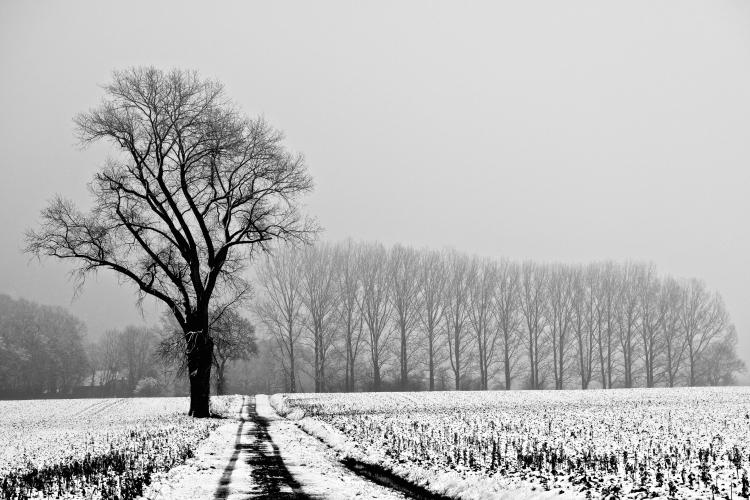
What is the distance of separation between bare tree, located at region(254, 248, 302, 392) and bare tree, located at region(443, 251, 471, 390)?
751 inches

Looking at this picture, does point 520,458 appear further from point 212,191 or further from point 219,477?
point 212,191

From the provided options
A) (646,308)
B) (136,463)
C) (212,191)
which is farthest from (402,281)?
(136,463)

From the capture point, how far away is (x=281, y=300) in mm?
72438

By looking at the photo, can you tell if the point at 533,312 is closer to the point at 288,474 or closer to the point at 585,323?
the point at 585,323

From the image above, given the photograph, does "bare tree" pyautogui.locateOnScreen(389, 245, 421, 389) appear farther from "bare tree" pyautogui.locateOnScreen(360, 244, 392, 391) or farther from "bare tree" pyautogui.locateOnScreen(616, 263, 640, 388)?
"bare tree" pyautogui.locateOnScreen(616, 263, 640, 388)

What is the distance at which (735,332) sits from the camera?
311 ft

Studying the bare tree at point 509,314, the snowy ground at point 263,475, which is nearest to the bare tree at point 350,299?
the bare tree at point 509,314

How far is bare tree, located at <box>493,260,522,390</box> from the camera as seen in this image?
78.4 m

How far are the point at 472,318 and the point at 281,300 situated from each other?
81.1 feet

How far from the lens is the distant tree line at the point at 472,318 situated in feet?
242

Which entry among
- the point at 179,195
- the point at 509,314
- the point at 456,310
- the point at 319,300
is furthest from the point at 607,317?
the point at 179,195

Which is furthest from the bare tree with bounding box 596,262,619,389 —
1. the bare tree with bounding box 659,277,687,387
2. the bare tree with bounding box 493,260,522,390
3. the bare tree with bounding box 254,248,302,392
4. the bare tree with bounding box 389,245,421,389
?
the bare tree with bounding box 254,248,302,392

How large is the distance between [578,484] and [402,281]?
67313 millimetres

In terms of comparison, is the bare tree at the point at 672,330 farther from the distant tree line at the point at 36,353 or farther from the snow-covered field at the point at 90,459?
the distant tree line at the point at 36,353
